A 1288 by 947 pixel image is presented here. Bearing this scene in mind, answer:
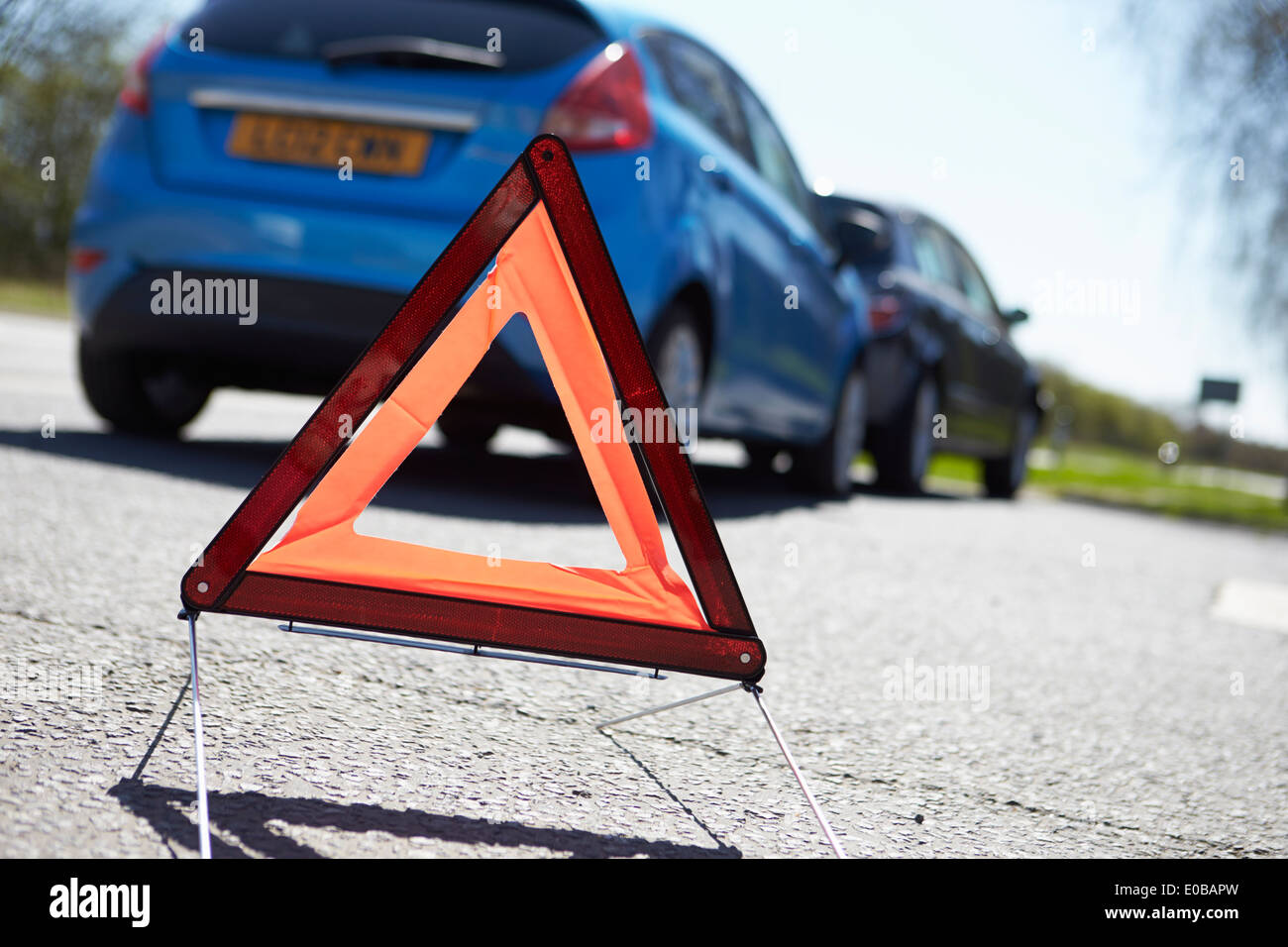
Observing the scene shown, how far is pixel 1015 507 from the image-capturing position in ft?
34.6

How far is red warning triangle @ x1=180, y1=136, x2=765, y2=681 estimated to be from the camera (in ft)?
6.65

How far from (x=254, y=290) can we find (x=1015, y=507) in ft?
24.5

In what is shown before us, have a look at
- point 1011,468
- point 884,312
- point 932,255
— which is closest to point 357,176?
point 884,312

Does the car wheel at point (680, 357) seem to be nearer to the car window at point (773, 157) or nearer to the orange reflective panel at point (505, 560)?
the car window at point (773, 157)

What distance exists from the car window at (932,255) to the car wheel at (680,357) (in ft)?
12.4

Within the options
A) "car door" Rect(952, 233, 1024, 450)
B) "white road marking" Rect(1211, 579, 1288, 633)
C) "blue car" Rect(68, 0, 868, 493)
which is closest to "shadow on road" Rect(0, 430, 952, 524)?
"blue car" Rect(68, 0, 868, 493)

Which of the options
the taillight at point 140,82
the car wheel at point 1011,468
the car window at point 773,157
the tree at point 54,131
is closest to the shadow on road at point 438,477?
the taillight at point 140,82

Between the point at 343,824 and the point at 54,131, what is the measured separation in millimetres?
30665

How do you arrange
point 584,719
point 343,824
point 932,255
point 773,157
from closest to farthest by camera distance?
point 343,824, point 584,719, point 773,157, point 932,255

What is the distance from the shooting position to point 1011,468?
37.9ft

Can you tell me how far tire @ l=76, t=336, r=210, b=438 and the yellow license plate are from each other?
111 centimetres

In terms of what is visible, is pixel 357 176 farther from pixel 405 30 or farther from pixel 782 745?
pixel 782 745

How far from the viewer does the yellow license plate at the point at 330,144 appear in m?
4.46

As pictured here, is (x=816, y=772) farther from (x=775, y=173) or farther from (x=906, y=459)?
(x=906, y=459)
